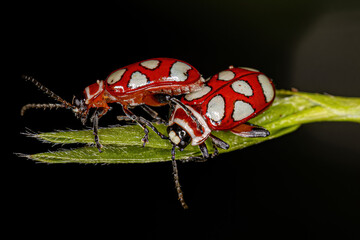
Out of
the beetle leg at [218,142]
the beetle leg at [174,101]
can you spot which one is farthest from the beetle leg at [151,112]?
the beetle leg at [218,142]

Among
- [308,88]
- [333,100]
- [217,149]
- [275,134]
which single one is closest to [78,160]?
[217,149]

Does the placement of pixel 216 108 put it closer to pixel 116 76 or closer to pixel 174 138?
pixel 174 138

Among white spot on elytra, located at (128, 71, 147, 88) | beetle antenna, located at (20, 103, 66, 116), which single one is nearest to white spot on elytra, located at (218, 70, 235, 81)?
white spot on elytra, located at (128, 71, 147, 88)

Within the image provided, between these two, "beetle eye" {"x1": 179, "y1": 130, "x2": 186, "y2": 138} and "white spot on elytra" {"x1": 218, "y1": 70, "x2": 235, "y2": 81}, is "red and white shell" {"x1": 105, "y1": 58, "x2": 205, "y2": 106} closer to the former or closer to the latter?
"white spot on elytra" {"x1": 218, "y1": 70, "x2": 235, "y2": 81}

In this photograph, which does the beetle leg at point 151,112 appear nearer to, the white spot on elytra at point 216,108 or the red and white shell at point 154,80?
the red and white shell at point 154,80

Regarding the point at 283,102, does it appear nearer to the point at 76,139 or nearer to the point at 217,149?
the point at 217,149

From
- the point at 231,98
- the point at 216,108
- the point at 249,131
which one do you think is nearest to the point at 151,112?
the point at 216,108

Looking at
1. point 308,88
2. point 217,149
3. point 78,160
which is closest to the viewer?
point 78,160
